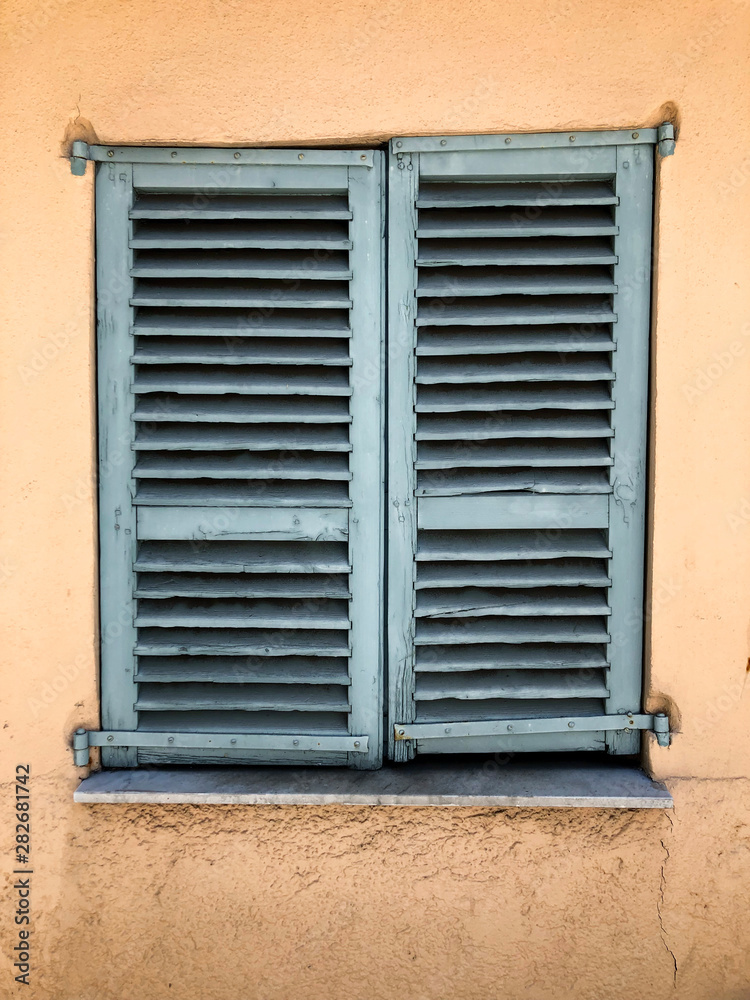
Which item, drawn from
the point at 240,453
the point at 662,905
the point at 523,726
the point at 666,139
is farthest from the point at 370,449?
the point at 662,905

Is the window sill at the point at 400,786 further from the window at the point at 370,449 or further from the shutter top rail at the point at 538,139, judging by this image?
the shutter top rail at the point at 538,139

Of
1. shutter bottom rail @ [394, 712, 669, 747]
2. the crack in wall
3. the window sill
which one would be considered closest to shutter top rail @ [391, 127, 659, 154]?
shutter bottom rail @ [394, 712, 669, 747]

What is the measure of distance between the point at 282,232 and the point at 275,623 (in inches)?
45.5

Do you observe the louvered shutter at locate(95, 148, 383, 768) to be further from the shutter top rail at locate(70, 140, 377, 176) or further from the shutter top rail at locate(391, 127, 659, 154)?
the shutter top rail at locate(391, 127, 659, 154)

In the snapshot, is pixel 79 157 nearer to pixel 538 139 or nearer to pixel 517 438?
pixel 538 139

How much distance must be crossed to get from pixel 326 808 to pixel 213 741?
0.39 meters

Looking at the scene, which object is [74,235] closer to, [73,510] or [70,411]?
[70,411]

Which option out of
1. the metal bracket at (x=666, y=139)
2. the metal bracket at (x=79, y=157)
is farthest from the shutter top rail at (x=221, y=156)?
the metal bracket at (x=666, y=139)

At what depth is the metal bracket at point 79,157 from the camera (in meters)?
2.02

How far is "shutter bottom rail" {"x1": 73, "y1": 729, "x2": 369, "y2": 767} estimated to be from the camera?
83.0 inches

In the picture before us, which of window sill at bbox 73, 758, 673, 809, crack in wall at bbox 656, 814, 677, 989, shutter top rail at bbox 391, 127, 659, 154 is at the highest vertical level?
shutter top rail at bbox 391, 127, 659, 154

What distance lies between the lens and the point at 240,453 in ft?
7.02

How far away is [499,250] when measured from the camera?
209 cm

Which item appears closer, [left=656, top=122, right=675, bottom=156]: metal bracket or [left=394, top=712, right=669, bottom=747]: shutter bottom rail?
[left=656, top=122, right=675, bottom=156]: metal bracket
